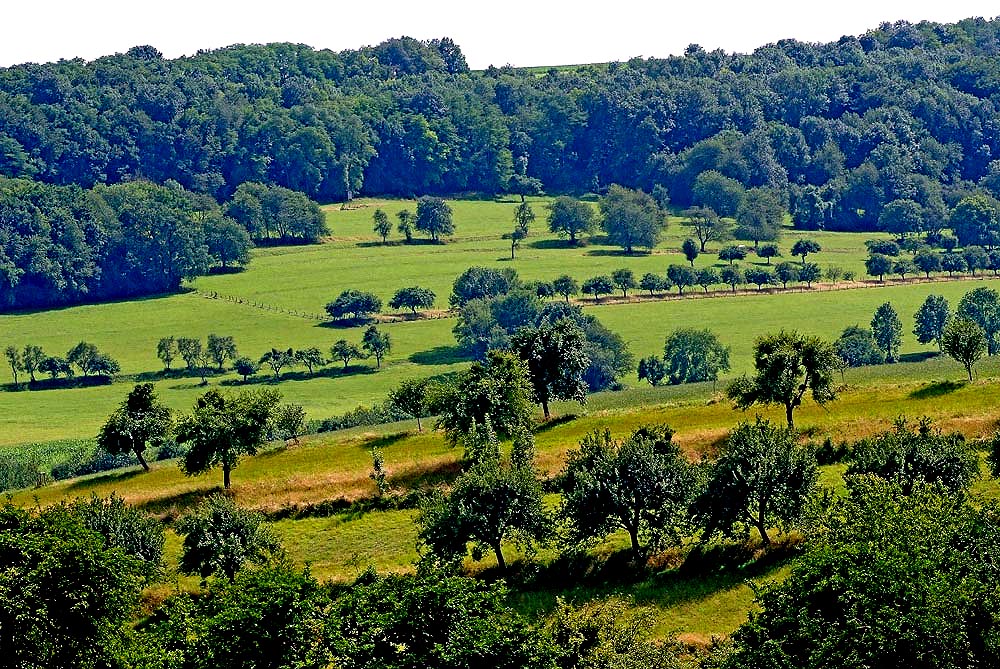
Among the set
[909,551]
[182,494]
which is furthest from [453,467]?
[909,551]

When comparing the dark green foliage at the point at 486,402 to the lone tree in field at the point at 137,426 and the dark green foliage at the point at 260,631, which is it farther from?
the dark green foliage at the point at 260,631

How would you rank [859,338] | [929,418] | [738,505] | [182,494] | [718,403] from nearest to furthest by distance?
[738,505] < [929,418] < [182,494] < [718,403] < [859,338]

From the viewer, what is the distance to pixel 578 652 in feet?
204

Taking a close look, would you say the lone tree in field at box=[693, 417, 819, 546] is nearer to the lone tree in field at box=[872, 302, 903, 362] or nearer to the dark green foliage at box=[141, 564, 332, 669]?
the dark green foliage at box=[141, 564, 332, 669]

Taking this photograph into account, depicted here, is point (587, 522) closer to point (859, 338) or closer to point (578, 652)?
point (578, 652)

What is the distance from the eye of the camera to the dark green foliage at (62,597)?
64.2m

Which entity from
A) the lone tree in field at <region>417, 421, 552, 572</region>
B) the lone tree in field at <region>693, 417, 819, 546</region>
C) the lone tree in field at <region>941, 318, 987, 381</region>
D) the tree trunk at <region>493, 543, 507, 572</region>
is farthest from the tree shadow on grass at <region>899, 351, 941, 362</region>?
the tree trunk at <region>493, 543, 507, 572</region>

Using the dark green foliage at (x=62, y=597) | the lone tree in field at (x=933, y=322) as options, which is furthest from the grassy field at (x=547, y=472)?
the lone tree in field at (x=933, y=322)

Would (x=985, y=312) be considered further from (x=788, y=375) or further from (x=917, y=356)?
(x=788, y=375)

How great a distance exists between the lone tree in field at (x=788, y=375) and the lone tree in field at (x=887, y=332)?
292 feet

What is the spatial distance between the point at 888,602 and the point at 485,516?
3135 cm

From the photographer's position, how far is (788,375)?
102 metres

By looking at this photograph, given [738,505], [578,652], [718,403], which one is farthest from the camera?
[718,403]

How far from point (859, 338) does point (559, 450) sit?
97.1 metres
